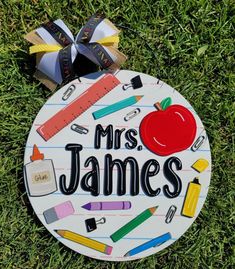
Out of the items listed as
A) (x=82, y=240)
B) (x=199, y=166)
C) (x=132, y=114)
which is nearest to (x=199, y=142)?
(x=199, y=166)

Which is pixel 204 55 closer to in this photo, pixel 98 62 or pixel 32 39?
pixel 98 62

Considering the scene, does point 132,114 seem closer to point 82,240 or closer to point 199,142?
point 199,142

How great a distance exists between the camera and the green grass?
61.6 inches

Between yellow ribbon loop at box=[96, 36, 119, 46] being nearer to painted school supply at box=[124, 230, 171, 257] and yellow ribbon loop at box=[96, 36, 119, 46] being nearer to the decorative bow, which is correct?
the decorative bow

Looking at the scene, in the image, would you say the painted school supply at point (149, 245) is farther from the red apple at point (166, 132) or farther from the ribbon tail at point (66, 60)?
the ribbon tail at point (66, 60)

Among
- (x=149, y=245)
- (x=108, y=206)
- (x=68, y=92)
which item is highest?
(x=68, y=92)

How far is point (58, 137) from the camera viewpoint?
1.54 m

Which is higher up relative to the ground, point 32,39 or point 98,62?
point 32,39

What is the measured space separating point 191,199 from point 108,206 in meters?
0.22

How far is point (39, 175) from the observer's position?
1.52m

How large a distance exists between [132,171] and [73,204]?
0.17m

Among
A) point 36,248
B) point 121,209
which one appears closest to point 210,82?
point 121,209

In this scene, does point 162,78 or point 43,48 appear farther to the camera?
point 162,78

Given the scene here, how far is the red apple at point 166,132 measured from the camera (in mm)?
1535
